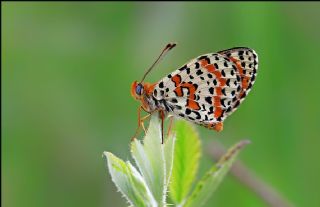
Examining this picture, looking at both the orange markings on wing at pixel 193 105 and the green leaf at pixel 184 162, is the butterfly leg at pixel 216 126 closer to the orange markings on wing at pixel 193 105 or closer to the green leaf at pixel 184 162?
the orange markings on wing at pixel 193 105

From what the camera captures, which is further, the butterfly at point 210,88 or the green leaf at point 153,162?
the butterfly at point 210,88

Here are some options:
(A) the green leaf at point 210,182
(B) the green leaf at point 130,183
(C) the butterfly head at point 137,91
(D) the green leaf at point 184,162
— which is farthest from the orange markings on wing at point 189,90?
(B) the green leaf at point 130,183

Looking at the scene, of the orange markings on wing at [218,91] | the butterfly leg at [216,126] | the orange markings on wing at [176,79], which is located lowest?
the butterfly leg at [216,126]

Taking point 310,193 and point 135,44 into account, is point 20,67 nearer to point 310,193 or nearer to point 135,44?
point 135,44

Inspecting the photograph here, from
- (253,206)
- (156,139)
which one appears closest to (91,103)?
(253,206)

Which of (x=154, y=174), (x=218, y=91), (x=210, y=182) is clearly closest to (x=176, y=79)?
(x=218, y=91)

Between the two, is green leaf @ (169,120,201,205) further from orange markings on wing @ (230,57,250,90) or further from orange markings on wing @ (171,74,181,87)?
orange markings on wing @ (230,57,250,90)
